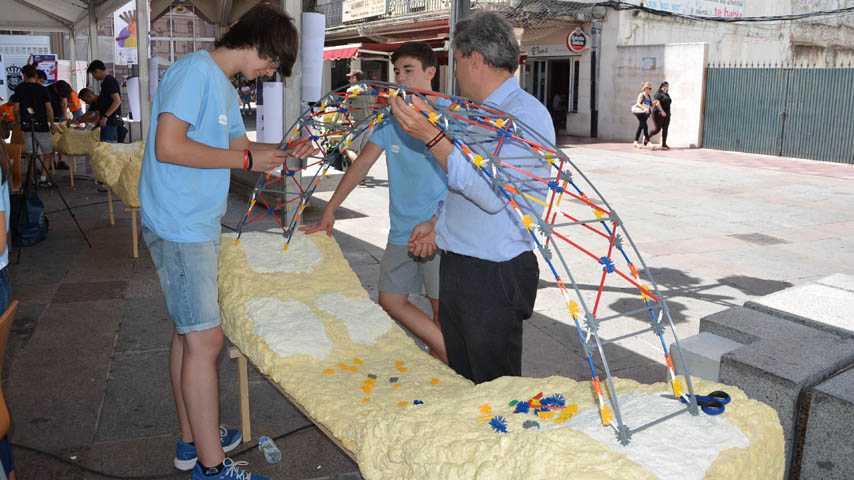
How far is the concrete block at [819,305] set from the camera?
293cm

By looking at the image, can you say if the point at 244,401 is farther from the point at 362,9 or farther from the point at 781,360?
the point at 362,9

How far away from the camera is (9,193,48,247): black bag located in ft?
23.1

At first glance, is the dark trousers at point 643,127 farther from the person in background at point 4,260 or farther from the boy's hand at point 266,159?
the person in background at point 4,260

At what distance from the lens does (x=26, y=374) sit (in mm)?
4086

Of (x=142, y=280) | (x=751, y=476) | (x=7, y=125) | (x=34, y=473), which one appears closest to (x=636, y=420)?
(x=751, y=476)

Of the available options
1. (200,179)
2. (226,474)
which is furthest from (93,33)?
(226,474)

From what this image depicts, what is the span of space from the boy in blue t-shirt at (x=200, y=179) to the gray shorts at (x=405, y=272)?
106cm

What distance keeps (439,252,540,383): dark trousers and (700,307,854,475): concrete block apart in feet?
2.63

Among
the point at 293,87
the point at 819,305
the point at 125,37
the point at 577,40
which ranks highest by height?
the point at 577,40

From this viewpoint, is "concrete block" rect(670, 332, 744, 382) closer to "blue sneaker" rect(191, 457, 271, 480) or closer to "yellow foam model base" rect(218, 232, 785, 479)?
"yellow foam model base" rect(218, 232, 785, 479)

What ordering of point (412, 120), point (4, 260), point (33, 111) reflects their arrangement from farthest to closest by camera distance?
point (33, 111), point (4, 260), point (412, 120)

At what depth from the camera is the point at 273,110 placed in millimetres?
6910

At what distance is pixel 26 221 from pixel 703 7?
2101 cm

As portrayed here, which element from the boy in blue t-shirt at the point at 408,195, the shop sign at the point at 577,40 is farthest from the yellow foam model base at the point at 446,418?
the shop sign at the point at 577,40
